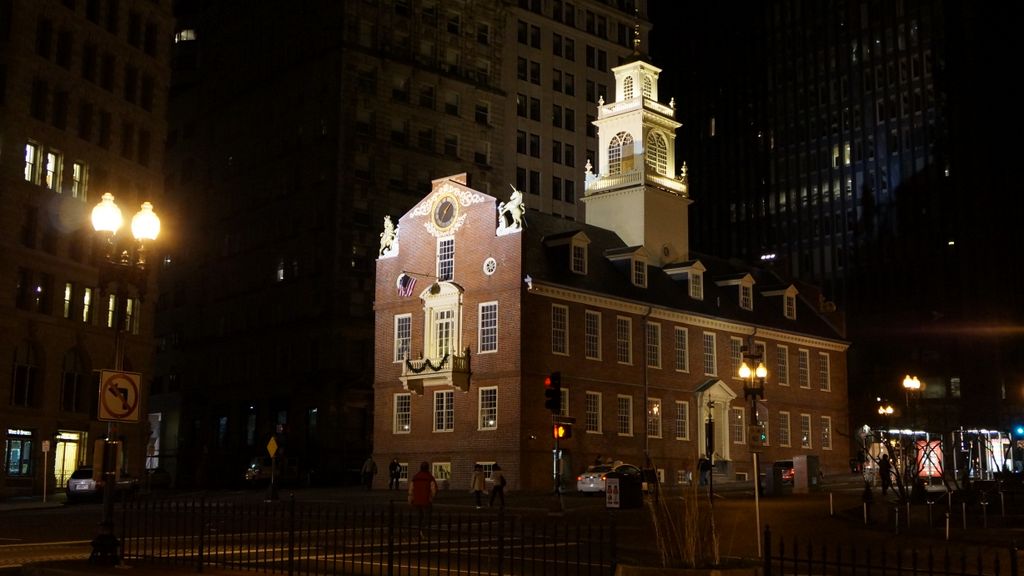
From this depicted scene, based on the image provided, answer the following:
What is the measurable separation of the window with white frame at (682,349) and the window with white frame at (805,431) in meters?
12.2

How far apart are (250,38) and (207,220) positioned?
51.7 ft

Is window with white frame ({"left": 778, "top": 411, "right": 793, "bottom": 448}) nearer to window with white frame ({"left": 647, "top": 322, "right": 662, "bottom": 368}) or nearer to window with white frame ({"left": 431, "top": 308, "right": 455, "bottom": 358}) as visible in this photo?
window with white frame ({"left": 647, "top": 322, "right": 662, "bottom": 368})

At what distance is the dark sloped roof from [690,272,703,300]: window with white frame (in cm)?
32

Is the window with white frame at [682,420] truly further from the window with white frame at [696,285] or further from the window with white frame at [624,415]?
the window with white frame at [696,285]

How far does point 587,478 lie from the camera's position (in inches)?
2009

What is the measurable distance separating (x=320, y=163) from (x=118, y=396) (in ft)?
203

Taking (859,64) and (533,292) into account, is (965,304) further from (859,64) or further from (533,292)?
(533,292)

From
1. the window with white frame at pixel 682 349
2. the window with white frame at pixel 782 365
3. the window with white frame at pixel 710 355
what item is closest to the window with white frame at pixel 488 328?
the window with white frame at pixel 682 349

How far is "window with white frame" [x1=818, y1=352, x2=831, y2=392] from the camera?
74812mm

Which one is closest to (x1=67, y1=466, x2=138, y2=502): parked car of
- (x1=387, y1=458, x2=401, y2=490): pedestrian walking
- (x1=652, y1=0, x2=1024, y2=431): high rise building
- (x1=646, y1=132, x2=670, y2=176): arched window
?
(x1=387, y1=458, x2=401, y2=490): pedestrian walking

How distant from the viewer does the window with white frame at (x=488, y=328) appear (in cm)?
5609

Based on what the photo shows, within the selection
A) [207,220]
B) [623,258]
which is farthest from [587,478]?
[207,220]

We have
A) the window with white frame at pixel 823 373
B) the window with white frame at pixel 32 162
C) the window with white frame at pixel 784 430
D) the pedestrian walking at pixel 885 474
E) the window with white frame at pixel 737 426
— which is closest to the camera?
the pedestrian walking at pixel 885 474

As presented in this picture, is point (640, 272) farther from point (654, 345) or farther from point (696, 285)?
point (696, 285)
